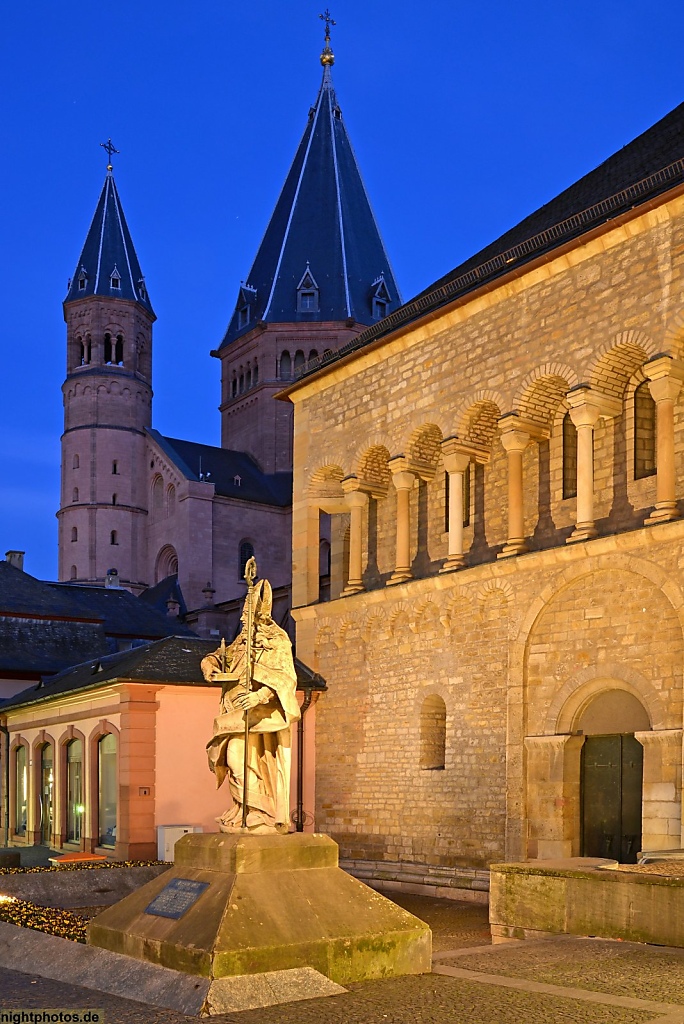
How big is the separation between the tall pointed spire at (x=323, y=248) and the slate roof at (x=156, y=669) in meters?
41.1

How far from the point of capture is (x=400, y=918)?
991 centimetres

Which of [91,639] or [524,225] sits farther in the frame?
[91,639]

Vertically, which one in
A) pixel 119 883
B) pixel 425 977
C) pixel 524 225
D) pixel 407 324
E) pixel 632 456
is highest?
pixel 524 225

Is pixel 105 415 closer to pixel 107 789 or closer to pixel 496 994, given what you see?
pixel 107 789

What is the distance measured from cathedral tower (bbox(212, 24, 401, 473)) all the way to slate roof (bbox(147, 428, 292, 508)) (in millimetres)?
940

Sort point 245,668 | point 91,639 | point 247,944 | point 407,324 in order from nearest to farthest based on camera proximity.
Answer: point 247,944 < point 245,668 < point 407,324 < point 91,639

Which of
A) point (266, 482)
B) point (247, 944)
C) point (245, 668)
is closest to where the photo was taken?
point (247, 944)

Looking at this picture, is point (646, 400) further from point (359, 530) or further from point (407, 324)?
point (359, 530)

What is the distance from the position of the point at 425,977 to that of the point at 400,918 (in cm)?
50

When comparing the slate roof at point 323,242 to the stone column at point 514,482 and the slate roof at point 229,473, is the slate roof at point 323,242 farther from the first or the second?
the stone column at point 514,482

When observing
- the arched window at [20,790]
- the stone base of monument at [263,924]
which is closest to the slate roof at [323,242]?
the arched window at [20,790]

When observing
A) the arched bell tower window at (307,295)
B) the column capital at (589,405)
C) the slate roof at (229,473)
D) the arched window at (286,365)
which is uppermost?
the arched bell tower window at (307,295)

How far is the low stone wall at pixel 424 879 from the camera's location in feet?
62.3

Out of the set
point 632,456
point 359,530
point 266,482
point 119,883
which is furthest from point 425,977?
point 266,482
